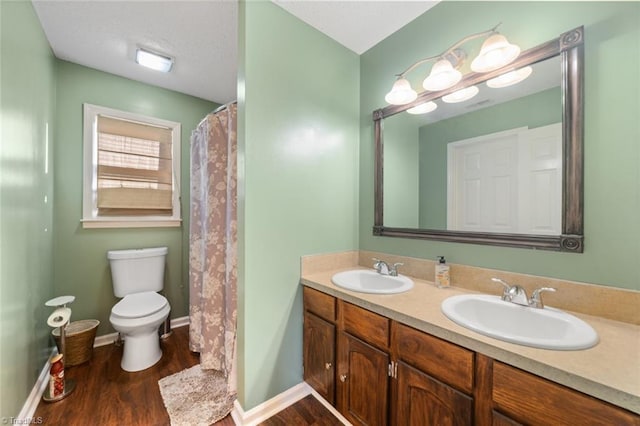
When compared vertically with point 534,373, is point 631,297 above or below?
above

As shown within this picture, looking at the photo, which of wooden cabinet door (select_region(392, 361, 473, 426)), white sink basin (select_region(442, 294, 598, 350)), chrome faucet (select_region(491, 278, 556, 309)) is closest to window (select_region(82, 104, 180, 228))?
wooden cabinet door (select_region(392, 361, 473, 426))

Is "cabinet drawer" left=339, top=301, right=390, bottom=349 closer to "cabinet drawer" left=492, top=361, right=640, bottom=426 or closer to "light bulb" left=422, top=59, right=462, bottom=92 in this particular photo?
"cabinet drawer" left=492, top=361, right=640, bottom=426

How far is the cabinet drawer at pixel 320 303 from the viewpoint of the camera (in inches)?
55.6

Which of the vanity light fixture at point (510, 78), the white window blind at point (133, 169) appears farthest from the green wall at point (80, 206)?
the vanity light fixture at point (510, 78)

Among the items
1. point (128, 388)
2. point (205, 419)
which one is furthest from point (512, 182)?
point (128, 388)

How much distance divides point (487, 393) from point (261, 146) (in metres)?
1.48

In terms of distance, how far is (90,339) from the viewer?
2008 millimetres

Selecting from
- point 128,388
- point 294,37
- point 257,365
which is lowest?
point 128,388

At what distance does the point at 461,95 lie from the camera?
1.42 meters

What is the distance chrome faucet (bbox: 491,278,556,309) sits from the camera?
106 cm

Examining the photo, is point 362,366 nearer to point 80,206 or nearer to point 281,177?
point 281,177

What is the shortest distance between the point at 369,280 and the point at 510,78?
1.36 m

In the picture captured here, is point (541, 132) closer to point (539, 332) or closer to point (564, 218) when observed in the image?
point (564, 218)

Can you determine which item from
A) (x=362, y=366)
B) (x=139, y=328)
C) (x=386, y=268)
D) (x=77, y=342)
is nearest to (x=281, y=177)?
(x=386, y=268)
